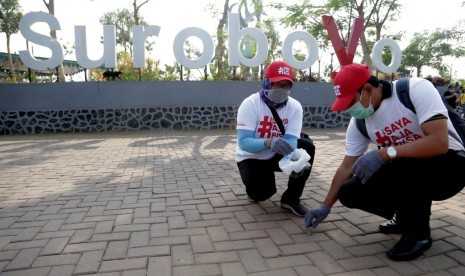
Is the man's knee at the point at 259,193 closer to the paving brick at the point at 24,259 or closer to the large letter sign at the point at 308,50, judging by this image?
the paving brick at the point at 24,259

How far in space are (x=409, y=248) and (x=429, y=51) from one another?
31.0 meters

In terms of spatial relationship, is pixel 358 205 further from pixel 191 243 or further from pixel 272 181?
pixel 191 243

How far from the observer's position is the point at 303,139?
9.97 ft

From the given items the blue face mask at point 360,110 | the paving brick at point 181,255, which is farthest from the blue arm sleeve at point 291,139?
the paving brick at point 181,255

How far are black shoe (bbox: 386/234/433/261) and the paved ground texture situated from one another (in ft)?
0.14

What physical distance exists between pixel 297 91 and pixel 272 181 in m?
8.09

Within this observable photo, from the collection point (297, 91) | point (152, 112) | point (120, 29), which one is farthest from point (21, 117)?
point (120, 29)

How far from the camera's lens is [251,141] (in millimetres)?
2799

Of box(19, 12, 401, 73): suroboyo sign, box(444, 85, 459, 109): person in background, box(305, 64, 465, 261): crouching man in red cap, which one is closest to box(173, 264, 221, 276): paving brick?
box(305, 64, 465, 261): crouching man in red cap

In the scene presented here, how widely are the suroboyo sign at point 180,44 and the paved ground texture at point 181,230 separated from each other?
522 cm

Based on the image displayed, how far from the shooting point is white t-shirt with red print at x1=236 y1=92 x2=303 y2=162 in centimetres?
289

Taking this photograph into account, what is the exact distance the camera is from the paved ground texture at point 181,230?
81.5 inches

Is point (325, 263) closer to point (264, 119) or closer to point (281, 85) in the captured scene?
point (264, 119)

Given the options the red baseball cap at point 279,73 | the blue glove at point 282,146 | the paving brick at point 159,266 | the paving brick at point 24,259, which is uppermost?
the red baseball cap at point 279,73
